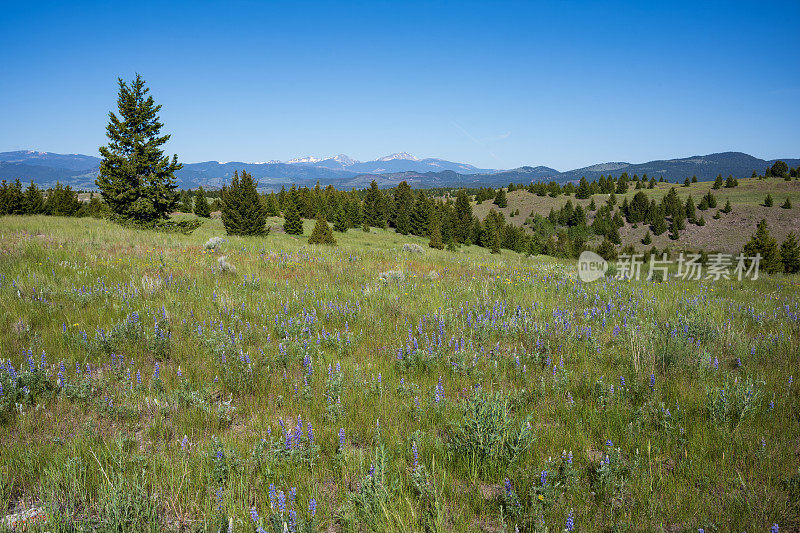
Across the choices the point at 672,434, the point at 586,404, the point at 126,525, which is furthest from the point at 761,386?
the point at 126,525

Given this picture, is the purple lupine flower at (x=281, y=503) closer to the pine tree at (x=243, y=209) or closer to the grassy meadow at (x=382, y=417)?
the grassy meadow at (x=382, y=417)

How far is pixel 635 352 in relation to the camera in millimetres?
4625

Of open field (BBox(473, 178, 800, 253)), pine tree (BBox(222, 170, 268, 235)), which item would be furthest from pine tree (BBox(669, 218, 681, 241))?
pine tree (BBox(222, 170, 268, 235))

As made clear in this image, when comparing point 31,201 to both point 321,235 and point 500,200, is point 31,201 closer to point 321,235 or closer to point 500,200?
point 321,235

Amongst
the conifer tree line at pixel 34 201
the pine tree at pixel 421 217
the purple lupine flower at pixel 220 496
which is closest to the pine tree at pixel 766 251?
the pine tree at pixel 421 217

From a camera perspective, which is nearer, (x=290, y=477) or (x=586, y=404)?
(x=290, y=477)

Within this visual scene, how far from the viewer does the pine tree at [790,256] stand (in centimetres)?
3700

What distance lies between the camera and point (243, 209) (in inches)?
1459

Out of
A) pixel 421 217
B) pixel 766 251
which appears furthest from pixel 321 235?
pixel 766 251

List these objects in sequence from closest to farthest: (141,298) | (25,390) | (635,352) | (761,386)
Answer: (25,390)
(761,386)
(635,352)
(141,298)

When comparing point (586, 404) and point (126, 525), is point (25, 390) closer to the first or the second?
point (126, 525)

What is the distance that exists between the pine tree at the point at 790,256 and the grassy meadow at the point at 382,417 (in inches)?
1729

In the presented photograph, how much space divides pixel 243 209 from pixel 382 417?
3775cm

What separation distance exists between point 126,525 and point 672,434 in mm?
3996
